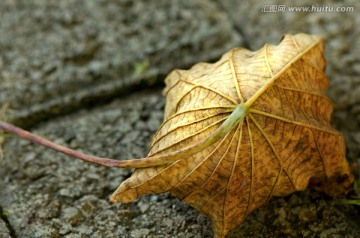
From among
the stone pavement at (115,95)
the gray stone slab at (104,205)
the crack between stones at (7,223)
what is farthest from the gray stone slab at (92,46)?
the crack between stones at (7,223)

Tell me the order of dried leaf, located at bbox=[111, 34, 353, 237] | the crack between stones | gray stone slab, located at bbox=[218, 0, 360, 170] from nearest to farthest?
1. dried leaf, located at bbox=[111, 34, 353, 237]
2. the crack between stones
3. gray stone slab, located at bbox=[218, 0, 360, 170]

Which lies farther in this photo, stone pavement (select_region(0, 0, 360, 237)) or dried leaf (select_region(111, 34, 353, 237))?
stone pavement (select_region(0, 0, 360, 237))

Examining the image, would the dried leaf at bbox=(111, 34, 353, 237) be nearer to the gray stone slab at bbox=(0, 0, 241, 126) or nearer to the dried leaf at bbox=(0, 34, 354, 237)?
the dried leaf at bbox=(0, 34, 354, 237)

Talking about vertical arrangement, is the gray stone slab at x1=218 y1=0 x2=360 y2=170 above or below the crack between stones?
above

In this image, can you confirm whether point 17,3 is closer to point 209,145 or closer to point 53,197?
point 53,197

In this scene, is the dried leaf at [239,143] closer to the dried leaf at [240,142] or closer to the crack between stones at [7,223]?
the dried leaf at [240,142]

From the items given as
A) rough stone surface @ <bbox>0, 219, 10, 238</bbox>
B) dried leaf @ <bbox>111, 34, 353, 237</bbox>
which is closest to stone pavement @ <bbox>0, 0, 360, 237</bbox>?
rough stone surface @ <bbox>0, 219, 10, 238</bbox>

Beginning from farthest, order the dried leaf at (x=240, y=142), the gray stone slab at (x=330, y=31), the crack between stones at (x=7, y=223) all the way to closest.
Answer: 1. the gray stone slab at (x=330, y=31)
2. the crack between stones at (x=7, y=223)
3. the dried leaf at (x=240, y=142)
